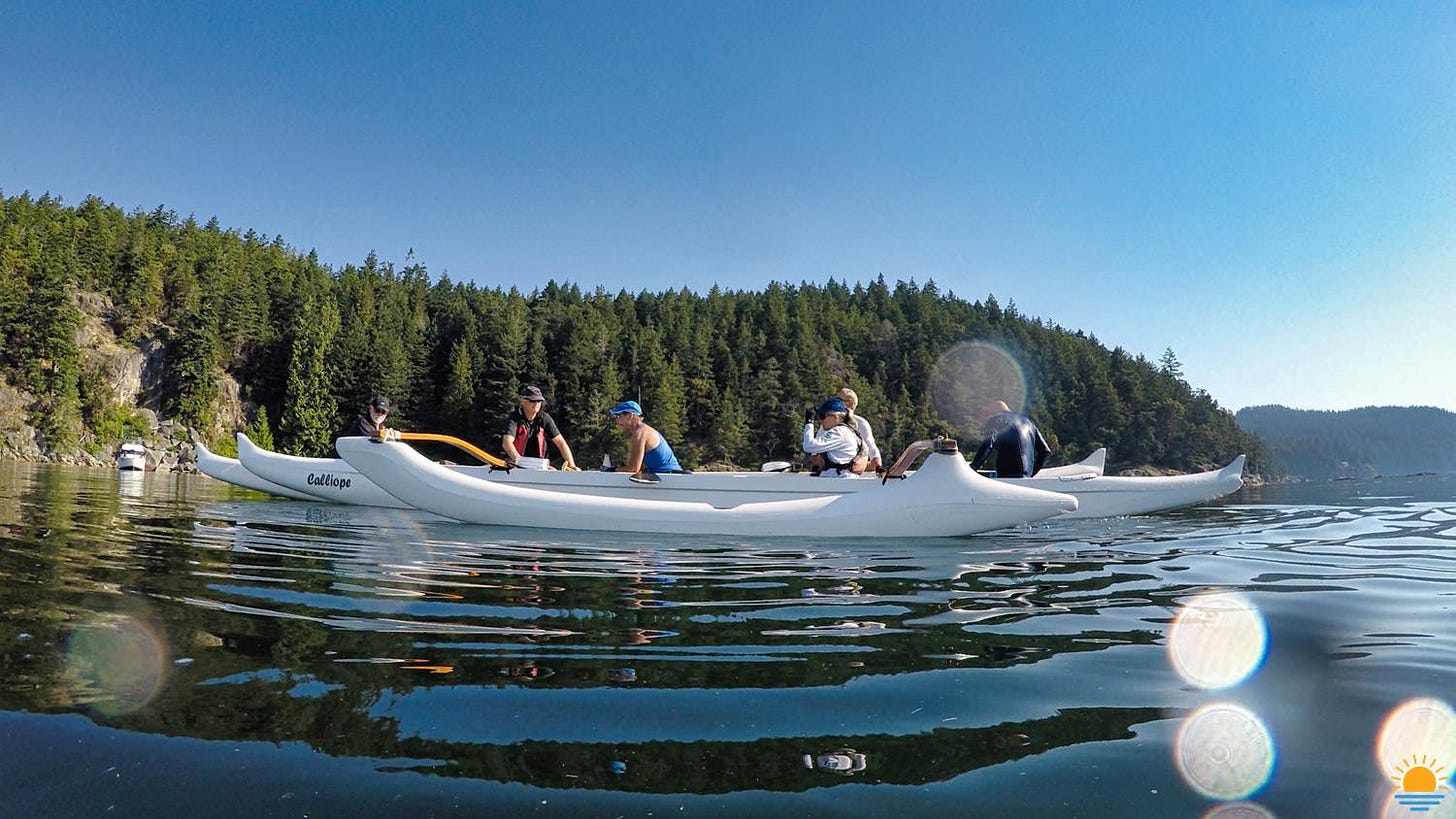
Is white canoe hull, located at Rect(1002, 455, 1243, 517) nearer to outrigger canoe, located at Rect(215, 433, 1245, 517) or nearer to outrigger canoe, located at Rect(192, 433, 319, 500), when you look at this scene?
outrigger canoe, located at Rect(215, 433, 1245, 517)

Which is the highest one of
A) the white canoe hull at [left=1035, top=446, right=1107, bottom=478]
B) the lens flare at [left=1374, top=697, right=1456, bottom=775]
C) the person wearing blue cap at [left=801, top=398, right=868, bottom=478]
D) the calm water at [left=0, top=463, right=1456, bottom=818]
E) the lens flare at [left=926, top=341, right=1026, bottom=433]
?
the lens flare at [left=926, top=341, right=1026, bottom=433]

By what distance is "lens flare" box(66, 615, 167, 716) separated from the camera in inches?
94.4

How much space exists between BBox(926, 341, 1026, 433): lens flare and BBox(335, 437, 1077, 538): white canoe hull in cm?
9732

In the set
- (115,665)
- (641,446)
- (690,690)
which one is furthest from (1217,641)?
(641,446)

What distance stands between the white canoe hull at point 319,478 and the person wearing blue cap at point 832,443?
7.02m

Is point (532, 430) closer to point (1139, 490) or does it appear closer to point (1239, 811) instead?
point (1139, 490)

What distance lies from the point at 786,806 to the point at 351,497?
1288 cm

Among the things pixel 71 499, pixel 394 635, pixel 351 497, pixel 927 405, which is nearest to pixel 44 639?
pixel 394 635

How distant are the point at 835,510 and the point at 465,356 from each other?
3000 inches

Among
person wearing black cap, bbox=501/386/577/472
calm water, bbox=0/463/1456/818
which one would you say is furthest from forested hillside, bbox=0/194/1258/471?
calm water, bbox=0/463/1456/818

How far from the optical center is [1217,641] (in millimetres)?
3693

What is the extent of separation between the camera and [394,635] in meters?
3.39

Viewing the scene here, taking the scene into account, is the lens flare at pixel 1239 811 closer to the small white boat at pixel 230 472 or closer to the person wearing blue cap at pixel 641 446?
the person wearing blue cap at pixel 641 446

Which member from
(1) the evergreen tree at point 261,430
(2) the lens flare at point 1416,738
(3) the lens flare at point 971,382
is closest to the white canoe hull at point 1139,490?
(2) the lens flare at point 1416,738
